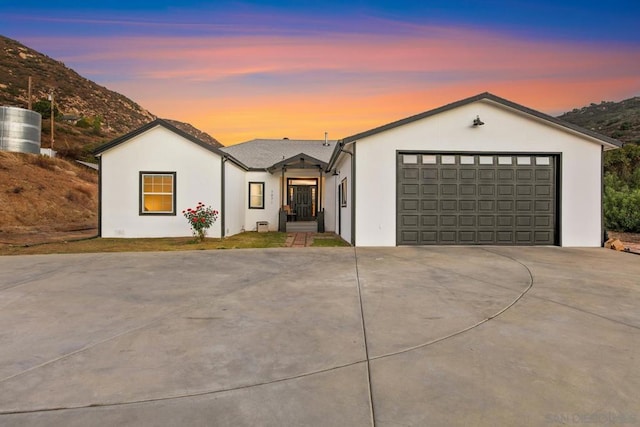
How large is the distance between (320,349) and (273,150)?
2027 centimetres

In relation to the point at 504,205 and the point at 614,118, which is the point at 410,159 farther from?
the point at 614,118

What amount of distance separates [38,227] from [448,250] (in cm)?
1841

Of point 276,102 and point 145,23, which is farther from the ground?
point 145,23

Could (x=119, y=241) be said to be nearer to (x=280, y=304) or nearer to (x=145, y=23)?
(x=280, y=304)

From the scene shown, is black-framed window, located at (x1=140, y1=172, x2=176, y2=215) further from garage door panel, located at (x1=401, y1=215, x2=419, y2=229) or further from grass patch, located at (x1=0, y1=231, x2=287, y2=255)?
garage door panel, located at (x1=401, y1=215, x2=419, y2=229)

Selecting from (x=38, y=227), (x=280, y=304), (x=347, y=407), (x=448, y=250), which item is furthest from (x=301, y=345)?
(x=38, y=227)

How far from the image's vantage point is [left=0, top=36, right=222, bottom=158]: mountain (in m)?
39.8

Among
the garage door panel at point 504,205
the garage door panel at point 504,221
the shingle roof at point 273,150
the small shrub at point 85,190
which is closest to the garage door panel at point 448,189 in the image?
the garage door panel at point 504,205

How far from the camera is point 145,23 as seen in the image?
58.6 feet

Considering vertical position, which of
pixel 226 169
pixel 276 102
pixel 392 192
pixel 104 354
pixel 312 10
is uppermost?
pixel 312 10

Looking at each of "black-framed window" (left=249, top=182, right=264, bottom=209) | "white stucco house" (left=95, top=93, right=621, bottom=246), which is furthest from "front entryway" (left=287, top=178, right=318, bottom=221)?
"white stucco house" (left=95, top=93, right=621, bottom=246)

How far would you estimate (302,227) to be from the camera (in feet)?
58.2

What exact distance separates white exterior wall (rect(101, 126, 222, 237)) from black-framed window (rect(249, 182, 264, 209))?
4.79 meters

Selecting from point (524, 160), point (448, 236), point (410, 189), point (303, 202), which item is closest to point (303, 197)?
point (303, 202)
